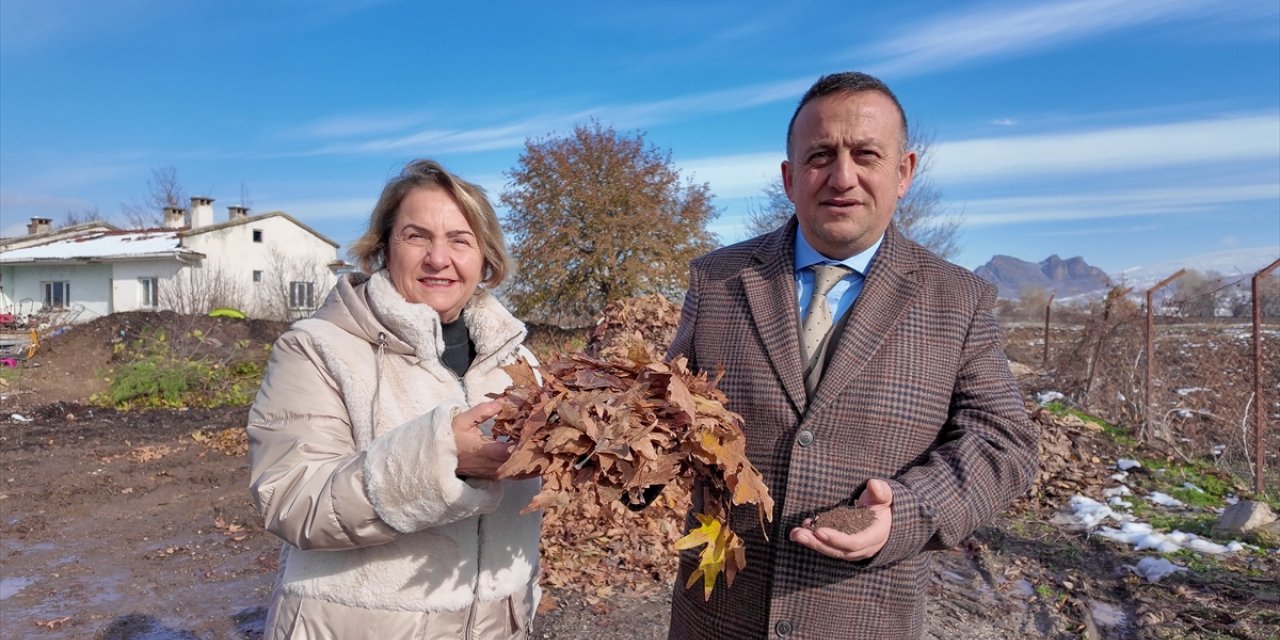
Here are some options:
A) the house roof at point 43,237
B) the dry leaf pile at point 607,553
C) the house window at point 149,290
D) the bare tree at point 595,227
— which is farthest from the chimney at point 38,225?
the dry leaf pile at point 607,553

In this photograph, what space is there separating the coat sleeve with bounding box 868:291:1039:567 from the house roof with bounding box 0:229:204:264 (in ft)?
112

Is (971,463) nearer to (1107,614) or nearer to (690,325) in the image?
(690,325)

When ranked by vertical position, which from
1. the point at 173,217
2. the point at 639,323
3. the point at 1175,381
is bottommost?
the point at 1175,381

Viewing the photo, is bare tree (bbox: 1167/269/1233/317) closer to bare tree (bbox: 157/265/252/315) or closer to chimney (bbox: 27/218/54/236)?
bare tree (bbox: 157/265/252/315)

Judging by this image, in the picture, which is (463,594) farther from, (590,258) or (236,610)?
(590,258)

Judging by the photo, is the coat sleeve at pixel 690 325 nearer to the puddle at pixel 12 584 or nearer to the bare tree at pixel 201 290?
the puddle at pixel 12 584

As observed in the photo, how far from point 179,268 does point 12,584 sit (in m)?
29.2

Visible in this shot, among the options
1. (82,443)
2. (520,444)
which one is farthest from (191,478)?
(520,444)

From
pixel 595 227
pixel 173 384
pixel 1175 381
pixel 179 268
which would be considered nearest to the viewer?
pixel 1175 381

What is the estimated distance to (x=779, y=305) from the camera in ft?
7.34

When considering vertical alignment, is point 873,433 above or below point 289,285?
below

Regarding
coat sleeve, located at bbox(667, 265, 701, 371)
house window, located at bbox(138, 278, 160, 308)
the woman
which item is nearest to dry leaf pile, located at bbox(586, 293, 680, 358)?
coat sleeve, located at bbox(667, 265, 701, 371)

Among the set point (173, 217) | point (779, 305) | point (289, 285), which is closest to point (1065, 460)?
point (779, 305)

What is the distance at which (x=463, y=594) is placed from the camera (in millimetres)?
2156
